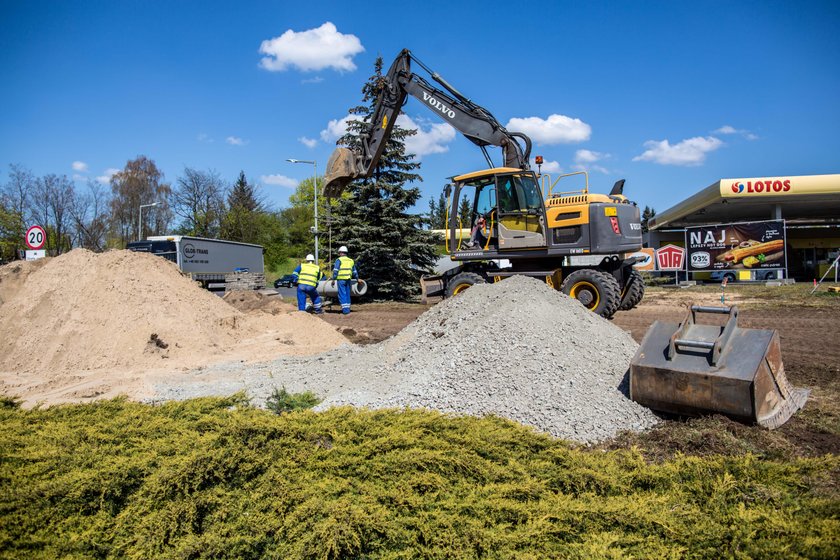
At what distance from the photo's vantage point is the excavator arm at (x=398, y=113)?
1247 centimetres

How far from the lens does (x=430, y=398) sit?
17.9 ft

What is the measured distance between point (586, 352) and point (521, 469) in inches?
120

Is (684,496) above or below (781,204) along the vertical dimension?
below

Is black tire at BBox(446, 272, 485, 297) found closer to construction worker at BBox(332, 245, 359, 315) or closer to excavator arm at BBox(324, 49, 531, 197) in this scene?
excavator arm at BBox(324, 49, 531, 197)

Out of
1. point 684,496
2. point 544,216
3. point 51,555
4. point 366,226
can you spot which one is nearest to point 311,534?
point 51,555

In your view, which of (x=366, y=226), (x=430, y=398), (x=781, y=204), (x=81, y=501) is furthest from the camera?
(x=781, y=204)

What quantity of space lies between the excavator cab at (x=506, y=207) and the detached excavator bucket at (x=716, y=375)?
20.9 feet

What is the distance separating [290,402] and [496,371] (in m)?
2.19

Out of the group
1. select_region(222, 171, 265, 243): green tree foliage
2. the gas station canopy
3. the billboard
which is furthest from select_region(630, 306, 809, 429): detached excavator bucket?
select_region(222, 171, 265, 243): green tree foliage

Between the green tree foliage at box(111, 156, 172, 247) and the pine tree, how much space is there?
27691 millimetres

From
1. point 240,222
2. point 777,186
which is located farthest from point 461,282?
point 240,222

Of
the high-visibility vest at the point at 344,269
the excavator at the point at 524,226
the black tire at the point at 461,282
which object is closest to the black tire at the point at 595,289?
the excavator at the point at 524,226

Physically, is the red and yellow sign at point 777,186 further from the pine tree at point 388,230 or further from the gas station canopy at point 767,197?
the pine tree at point 388,230

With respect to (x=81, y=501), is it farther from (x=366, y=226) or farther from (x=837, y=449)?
(x=366, y=226)
